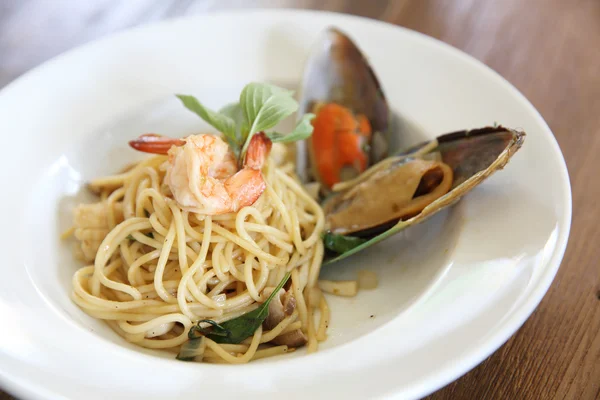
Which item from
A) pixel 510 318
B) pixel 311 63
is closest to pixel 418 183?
pixel 510 318

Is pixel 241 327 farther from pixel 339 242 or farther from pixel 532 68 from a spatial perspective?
pixel 532 68

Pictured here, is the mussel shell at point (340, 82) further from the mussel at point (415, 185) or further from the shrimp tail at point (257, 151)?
the shrimp tail at point (257, 151)

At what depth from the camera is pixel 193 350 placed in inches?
83.7

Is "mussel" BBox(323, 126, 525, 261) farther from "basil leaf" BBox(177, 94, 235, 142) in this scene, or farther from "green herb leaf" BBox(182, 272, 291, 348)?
"basil leaf" BBox(177, 94, 235, 142)

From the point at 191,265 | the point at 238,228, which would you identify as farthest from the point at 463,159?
the point at 191,265

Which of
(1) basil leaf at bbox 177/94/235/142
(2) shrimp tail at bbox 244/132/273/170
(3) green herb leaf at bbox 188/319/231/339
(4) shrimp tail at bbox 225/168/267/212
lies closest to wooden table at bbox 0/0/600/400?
(3) green herb leaf at bbox 188/319/231/339

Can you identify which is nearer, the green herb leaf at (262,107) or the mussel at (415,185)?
the mussel at (415,185)

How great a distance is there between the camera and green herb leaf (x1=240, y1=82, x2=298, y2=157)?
2.38 metres

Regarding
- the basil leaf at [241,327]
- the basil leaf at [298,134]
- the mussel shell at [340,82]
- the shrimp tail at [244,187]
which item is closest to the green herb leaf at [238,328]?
the basil leaf at [241,327]

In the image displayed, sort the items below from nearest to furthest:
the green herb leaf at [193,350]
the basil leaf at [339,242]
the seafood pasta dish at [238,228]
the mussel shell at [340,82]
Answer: the green herb leaf at [193,350]
the seafood pasta dish at [238,228]
the basil leaf at [339,242]
the mussel shell at [340,82]

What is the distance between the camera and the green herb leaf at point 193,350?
2.11 m

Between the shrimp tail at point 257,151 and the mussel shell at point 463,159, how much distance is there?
508 millimetres

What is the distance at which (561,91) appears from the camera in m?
3.30

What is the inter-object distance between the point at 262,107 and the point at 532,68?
2.09m
